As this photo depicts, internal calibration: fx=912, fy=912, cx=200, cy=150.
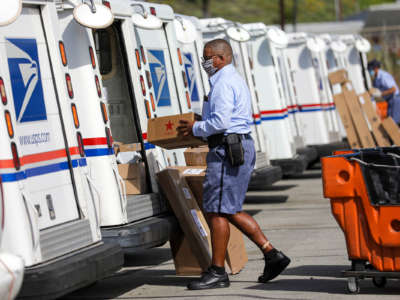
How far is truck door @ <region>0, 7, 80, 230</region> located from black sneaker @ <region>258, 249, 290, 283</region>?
5.15ft

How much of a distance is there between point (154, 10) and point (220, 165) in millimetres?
2586

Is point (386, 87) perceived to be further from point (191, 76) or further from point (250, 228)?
point (250, 228)

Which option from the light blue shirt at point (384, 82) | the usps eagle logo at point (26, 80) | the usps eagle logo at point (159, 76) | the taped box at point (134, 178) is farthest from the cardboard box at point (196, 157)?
the light blue shirt at point (384, 82)

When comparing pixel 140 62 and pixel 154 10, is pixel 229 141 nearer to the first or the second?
pixel 140 62

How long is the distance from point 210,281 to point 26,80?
2.16 m

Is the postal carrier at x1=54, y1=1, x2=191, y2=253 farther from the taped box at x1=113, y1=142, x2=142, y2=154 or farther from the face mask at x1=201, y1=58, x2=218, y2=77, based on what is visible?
the face mask at x1=201, y1=58, x2=218, y2=77

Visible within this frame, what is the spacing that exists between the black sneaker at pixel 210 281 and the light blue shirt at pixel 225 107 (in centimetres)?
112

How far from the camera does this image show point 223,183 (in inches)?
283

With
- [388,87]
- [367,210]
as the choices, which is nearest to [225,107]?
[367,210]

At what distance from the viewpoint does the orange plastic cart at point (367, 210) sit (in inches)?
255

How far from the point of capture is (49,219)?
22.0 ft

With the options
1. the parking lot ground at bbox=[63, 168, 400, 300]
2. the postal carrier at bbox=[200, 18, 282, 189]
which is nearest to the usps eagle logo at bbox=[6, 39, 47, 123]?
the parking lot ground at bbox=[63, 168, 400, 300]

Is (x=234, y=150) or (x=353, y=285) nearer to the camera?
(x=353, y=285)

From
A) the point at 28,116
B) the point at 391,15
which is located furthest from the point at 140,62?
the point at 391,15
